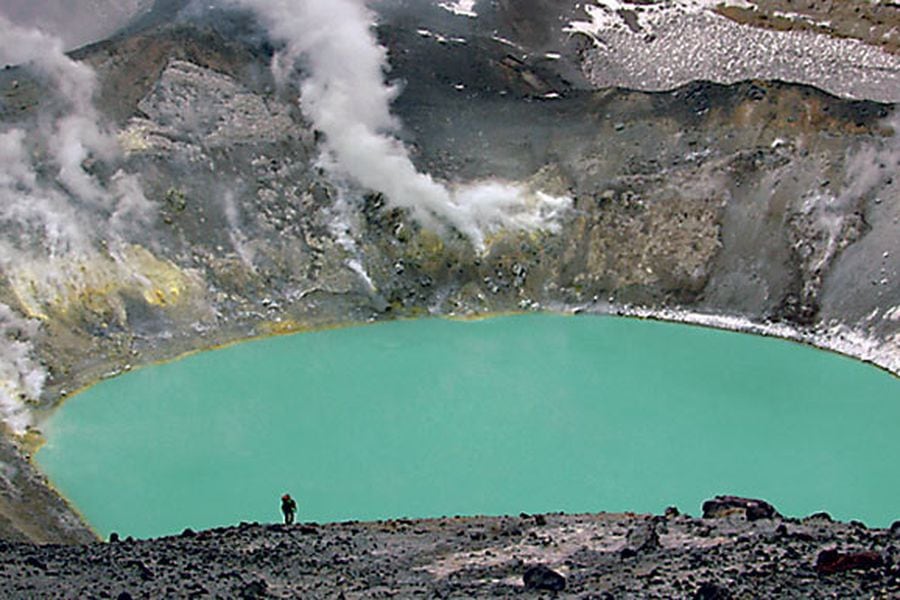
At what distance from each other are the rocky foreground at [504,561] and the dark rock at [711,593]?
0.02 metres

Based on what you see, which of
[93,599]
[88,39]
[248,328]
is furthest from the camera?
[88,39]

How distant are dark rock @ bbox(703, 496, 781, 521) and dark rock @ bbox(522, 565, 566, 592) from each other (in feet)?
16.8

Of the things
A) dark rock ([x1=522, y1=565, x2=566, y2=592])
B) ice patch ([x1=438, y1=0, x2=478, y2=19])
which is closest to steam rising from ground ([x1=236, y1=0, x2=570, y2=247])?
ice patch ([x1=438, y1=0, x2=478, y2=19])

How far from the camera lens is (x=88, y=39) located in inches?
2058

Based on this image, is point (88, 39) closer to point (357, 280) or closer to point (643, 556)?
point (357, 280)

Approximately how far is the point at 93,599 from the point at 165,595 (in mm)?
992

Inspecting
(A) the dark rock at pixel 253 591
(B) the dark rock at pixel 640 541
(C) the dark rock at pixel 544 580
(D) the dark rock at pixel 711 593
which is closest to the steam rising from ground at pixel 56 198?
(A) the dark rock at pixel 253 591

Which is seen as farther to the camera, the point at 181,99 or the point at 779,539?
the point at 181,99

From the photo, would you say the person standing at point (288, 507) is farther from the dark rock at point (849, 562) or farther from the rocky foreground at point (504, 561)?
the dark rock at point (849, 562)

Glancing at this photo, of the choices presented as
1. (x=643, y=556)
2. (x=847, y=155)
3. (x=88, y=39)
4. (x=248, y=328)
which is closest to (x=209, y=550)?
(x=643, y=556)

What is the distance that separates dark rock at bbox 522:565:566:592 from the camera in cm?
2020

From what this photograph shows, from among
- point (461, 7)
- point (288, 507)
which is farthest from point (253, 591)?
point (461, 7)

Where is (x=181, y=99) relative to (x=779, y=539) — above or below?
above

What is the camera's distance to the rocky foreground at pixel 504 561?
62.5ft
